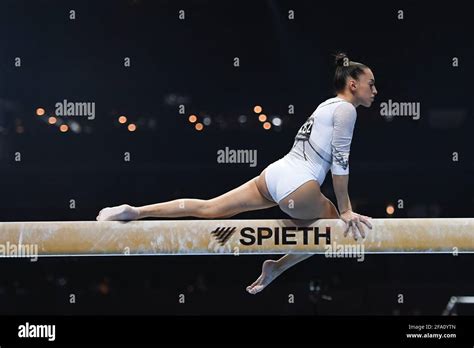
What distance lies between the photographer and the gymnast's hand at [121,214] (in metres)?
4.22

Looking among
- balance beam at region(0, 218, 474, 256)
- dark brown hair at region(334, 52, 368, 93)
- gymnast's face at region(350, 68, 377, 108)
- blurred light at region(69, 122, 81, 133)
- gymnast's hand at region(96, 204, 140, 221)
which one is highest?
blurred light at region(69, 122, 81, 133)

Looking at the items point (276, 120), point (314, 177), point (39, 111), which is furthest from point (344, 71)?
point (39, 111)

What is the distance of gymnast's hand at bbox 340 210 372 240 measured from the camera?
13.3 feet

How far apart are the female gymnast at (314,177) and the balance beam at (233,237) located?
8cm

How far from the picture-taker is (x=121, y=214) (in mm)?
4238

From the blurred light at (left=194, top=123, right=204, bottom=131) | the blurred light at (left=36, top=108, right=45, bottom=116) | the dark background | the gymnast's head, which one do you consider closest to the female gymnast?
the gymnast's head

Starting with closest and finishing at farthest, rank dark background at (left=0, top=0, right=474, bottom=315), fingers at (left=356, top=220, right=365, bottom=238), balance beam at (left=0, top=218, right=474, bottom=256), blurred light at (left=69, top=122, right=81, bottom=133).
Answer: fingers at (left=356, top=220, right=365, bottom=238)
balance beam at (left=0, top=218, right=474, bottom=256)
dark background at (left=0, top=0, right=474, bottom=315)
blurred light at (left=69, top=122, right=81, bottom=133)

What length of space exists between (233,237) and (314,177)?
624mm

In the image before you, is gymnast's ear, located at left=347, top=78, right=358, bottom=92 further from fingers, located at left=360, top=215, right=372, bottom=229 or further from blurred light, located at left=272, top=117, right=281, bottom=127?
blurred light, located at left=272, top=117, right=281, bottom=127

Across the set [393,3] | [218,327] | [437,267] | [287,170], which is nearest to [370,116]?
[393,3]

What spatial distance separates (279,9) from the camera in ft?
Answer: 22.7

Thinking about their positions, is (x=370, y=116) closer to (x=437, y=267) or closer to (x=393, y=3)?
(x=393, y=3)

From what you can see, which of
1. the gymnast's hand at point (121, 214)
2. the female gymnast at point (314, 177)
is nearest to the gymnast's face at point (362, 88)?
the female gymnast at point (314, 177)

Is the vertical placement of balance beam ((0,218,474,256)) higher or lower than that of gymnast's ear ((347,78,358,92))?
lower
